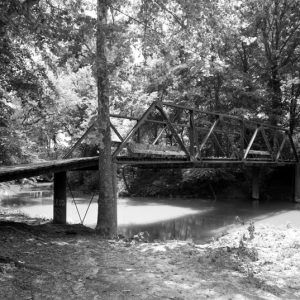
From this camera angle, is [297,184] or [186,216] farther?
[297,184]

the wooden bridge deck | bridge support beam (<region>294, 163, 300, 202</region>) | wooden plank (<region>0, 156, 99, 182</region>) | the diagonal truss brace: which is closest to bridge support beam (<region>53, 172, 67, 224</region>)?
the wooden bridge deck

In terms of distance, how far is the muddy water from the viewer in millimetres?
13405

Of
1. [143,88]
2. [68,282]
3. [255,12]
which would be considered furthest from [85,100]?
[68,282]

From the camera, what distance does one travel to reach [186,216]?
17141 millimetres

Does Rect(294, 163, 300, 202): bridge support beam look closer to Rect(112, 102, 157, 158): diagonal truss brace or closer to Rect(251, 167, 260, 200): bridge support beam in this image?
Rect(251, 167, 260, 200): bridge support beam

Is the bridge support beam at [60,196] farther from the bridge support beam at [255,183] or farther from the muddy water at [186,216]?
the bridge support beam at [255,183]

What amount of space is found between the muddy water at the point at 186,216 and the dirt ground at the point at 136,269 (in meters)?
3.63

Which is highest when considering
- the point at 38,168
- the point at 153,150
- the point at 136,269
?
the point at 153,150

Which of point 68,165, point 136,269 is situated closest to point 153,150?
point 68,165

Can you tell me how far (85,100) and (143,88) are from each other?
6.55 m

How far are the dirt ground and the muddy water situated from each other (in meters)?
3.63

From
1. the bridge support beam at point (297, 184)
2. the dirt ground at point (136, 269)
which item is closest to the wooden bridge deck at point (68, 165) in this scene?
the dirt ground at point (136, 269)

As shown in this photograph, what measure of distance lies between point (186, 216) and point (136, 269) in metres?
11.4

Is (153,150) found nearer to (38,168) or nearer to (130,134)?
(130,134)
